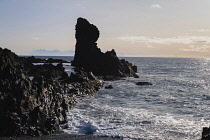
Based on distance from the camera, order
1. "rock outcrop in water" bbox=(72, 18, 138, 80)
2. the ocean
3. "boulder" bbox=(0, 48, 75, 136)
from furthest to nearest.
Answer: "rock outcrop in water" bbox=(72, 18, 138, 80), the ocean, "boulder" bbox=(0, 48, 75, 136)

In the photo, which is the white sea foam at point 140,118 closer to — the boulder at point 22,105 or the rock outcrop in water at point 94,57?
the boulder at point 22,105

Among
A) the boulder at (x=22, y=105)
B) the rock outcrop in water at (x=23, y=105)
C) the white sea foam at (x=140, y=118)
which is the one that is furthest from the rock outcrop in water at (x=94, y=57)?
the boulder at (x=22, y=105)

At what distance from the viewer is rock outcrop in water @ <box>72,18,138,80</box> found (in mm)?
92812

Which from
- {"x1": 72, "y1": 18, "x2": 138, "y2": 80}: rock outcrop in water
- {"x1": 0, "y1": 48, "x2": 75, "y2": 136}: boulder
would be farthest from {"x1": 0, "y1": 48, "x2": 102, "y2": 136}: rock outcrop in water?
{"x1": 72, "y1": 18, "x2": 138, "y2": 80}: rock outcrop in water

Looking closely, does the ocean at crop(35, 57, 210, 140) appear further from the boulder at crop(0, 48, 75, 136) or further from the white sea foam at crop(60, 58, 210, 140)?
the boulder at crop(0, 48, 75, 136)

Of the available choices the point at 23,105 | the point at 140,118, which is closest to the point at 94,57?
the point at 140,118

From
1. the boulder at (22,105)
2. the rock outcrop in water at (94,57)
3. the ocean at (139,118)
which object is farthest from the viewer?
the rock outcrop in water at (94,57)

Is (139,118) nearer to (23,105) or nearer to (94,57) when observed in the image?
(23,105)

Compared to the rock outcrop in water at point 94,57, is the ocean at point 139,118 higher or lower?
lower

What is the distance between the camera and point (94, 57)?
101250mm

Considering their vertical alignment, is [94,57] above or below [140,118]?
above

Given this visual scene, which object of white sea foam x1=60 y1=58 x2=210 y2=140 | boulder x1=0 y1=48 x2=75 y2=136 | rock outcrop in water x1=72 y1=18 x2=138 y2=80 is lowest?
white sea foam x1=60 y1=58 x2=210 y2=140

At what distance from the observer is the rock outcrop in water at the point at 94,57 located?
92812 mm

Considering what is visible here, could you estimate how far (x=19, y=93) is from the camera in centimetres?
2764
